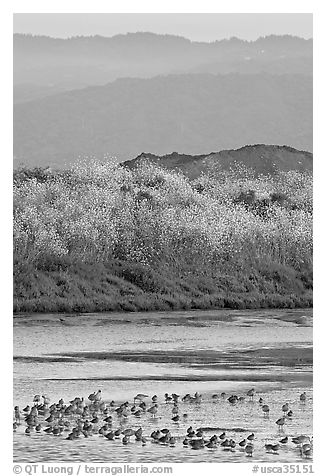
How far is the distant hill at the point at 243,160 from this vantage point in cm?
1750

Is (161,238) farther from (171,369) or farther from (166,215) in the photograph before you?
(171,369)

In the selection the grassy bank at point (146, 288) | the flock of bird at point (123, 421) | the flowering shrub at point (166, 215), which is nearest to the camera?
the flock of bird at point (123, 421)

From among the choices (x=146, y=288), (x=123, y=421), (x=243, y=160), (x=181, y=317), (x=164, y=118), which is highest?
(x=164, y=118)

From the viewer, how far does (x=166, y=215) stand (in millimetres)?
18484

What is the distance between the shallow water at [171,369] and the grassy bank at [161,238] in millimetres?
654

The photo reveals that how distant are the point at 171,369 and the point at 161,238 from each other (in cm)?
454

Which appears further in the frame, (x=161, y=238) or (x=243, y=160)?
(x=161, y=238)

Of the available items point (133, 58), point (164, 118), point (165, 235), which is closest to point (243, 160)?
point (164, 118)

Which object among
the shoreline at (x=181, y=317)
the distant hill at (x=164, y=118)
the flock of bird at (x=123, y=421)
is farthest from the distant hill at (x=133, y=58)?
the flock of bird at (x=123, y=421)

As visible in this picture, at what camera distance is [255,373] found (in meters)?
13.8
